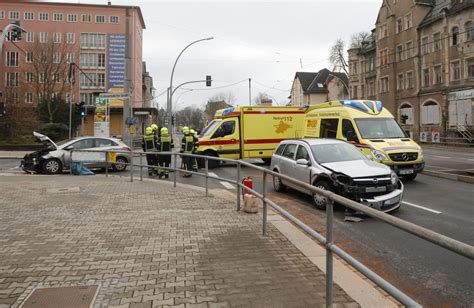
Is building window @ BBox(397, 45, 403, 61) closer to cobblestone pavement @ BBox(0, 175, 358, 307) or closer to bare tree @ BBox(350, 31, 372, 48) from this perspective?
bare tree @ BBox(350, 31, 372, 48)

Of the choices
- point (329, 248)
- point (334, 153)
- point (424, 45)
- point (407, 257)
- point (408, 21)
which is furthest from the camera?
point (408, 21)

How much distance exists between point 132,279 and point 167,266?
504 mm

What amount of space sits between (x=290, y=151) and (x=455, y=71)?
3535 cm

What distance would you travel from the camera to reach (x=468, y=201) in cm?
934

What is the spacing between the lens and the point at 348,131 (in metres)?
13.7

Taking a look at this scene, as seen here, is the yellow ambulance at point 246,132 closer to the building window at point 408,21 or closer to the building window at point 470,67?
the building window at point 470,67

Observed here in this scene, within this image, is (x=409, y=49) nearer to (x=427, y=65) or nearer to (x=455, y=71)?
(x=427, y=65)

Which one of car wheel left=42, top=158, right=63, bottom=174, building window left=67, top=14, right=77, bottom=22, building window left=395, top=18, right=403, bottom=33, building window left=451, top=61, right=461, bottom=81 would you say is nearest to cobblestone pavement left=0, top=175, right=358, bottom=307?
car wheel left=42, top=158, right=63, bottom=174

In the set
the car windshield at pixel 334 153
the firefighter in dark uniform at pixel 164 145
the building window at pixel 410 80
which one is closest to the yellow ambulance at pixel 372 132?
the car windshield at pixel 334 153

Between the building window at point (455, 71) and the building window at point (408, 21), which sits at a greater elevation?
the building window at point (408, 21)

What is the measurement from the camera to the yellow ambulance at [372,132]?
40.6 ft

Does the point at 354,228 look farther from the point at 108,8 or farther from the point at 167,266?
the point at 108,8

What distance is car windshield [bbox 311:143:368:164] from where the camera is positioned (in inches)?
365

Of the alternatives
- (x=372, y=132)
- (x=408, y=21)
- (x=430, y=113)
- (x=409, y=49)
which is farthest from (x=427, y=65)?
Answer: (x=372, y=132)
